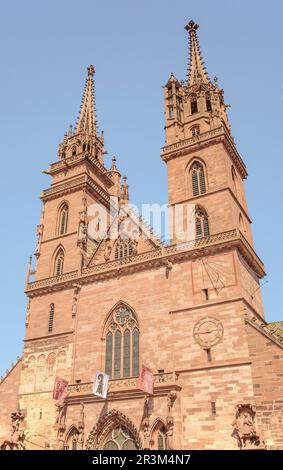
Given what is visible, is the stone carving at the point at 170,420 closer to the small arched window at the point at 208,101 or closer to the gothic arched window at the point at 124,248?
the gothic arched window at the point at 124,248

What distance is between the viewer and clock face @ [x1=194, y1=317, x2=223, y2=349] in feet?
72.9

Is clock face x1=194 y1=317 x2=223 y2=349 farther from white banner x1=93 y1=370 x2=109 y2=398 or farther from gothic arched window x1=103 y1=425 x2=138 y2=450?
gothic arched window x1=103 y1=425 x2=138 y2=450

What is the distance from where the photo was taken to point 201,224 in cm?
2666

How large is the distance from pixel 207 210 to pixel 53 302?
11295 mm

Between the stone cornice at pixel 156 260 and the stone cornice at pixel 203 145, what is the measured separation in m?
6.85

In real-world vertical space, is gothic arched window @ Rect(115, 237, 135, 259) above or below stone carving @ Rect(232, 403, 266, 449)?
above

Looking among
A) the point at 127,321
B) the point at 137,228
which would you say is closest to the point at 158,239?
the point at 137,228

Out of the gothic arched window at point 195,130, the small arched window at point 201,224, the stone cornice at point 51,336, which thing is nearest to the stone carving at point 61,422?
the stone cornice at point 51,336

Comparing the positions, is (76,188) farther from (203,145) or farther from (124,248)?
(203,145)

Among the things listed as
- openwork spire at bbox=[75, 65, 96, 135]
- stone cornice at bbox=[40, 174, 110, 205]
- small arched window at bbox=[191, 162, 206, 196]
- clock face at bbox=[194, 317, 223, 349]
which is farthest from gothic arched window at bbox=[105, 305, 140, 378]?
openwork spire at bbox=[75, 65, 96, 135]

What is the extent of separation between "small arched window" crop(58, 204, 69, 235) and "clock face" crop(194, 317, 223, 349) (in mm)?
13332

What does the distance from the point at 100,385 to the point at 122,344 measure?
3.19 meters

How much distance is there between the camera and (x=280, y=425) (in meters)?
19.1
